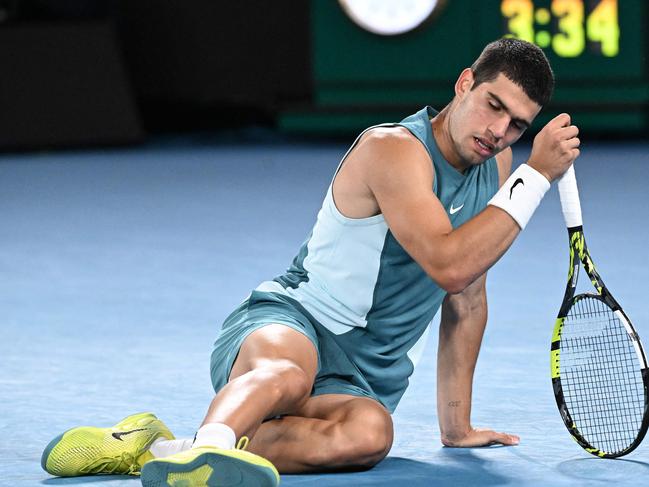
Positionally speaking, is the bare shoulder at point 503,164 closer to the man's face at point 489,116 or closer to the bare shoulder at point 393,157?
the man's face at point 489,116

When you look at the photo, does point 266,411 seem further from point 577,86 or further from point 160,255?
point 577,86

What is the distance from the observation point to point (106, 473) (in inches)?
130

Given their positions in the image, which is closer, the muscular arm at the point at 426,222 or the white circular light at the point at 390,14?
the muscular arm at the point at 426,222

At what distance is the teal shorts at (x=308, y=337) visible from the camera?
3428mm

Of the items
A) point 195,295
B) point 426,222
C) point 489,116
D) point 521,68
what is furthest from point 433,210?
point 195,295

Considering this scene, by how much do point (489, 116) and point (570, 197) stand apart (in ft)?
0.91

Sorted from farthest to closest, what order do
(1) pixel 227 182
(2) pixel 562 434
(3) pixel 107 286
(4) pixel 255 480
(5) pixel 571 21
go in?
(5) pixel 571 21 → (1) pixel 227 182 → (3) pixel 107 286 → (2) pixel 562 434 → (4) pixel 255 480

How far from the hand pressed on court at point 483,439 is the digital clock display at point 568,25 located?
7082 millimetres

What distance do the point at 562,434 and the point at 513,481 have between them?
0.48 m

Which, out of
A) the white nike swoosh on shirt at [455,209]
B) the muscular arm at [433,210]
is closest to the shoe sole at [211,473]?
the muscular arm at [433,210]

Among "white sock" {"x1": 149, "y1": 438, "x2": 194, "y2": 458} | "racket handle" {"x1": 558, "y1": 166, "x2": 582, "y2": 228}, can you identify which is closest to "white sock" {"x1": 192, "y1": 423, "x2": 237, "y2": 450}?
"white sock" {"x1": 149, "y1": 438, "x2": 194, "y2": 458}

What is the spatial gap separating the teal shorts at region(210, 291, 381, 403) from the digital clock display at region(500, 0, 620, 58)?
280 inches

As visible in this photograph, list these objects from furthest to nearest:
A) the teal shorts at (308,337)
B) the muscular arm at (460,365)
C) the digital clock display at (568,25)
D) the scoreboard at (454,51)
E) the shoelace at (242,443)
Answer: the scoreboard at (454,51)
the digital clock display at (568,25)
the muscular arm at (460,365)
the teal shorts at (308,337)
the shoelace at (242,443)

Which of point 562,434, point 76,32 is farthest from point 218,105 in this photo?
point 562,434
